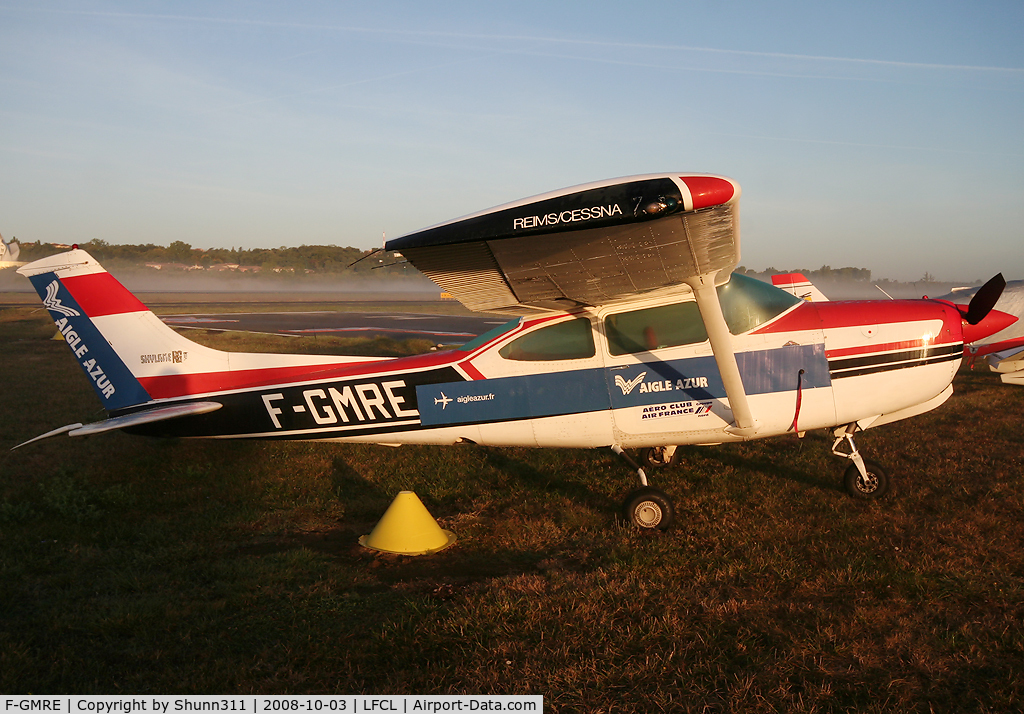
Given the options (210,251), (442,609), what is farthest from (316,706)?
(210,251)

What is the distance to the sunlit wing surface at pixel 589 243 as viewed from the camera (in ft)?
11.3

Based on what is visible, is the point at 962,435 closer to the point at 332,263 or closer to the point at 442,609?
the point at 442,609

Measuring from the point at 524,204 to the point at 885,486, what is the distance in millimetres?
4766

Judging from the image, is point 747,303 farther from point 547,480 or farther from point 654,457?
point 547,480

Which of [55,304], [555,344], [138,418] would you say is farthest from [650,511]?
[55,304]

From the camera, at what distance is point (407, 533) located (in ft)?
17.3

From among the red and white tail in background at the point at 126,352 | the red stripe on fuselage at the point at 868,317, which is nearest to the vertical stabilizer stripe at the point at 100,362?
the red and white tail in background at the point at 126,352

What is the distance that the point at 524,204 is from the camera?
358 centimetres

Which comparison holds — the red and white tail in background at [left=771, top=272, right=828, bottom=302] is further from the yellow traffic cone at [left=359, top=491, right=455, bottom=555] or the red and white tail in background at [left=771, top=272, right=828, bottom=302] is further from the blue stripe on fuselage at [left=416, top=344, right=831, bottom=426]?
the yellow traffic cone at [left=359, top=491, right=455, bottom=555]

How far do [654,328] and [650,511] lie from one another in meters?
1.64

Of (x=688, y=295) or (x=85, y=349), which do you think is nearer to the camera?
(x=688, y=295)

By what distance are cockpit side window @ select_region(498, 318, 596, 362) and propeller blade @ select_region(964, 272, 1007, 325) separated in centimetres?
329
